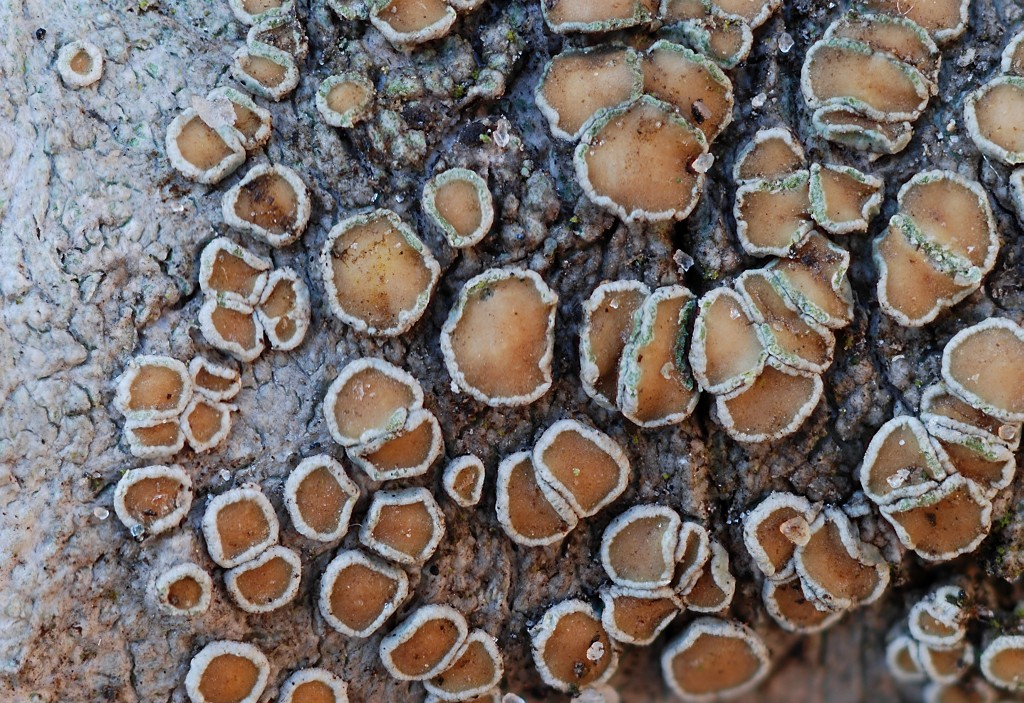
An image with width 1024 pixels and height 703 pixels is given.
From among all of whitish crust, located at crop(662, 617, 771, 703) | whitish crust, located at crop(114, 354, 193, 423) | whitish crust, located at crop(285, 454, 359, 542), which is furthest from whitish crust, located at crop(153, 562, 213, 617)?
whitish crust, located at crop(662, 617, 771, 703)

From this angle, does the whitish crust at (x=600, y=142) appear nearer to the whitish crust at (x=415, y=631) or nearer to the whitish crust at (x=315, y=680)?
the whitish crust at (x=415, y=631)

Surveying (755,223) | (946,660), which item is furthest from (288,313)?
(946,660)

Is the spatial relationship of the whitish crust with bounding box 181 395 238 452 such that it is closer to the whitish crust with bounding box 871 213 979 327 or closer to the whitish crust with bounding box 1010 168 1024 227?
the whitish crust with bounding box 871 213 979 327

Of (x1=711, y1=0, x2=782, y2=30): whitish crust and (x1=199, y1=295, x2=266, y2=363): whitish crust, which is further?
(x1=711, y1=0, x2=782, y2=30): whitish crust

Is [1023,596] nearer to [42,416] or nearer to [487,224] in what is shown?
[487,224]

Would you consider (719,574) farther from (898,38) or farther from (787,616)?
(898,38)

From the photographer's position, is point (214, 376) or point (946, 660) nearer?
point (214, 376)
